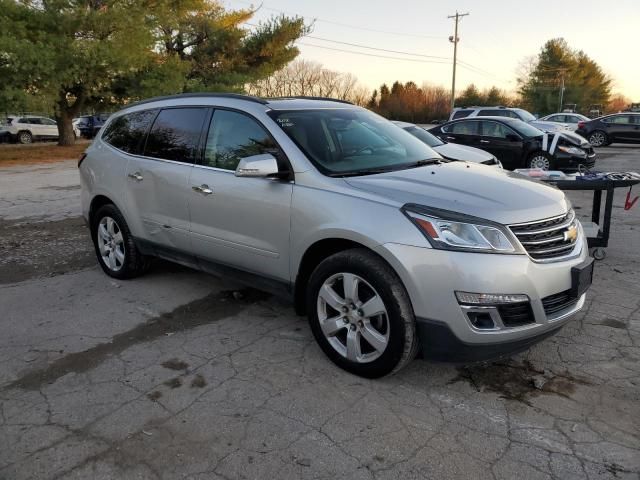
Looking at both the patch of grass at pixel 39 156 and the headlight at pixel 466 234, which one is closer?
the headlight at pixel 466 234

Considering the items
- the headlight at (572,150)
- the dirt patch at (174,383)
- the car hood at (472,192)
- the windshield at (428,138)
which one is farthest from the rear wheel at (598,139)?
the dirt patch at (174,383)

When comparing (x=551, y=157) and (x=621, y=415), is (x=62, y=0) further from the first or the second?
(x=621, y=415)

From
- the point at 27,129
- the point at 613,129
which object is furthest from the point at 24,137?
the point at 613,129

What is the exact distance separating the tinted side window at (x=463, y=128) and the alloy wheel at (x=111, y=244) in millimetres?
10991

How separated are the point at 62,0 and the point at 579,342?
69.8ft

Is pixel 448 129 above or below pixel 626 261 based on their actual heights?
above

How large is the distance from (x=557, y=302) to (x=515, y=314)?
362mm

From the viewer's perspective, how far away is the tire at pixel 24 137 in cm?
3158

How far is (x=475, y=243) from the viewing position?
2.91 m

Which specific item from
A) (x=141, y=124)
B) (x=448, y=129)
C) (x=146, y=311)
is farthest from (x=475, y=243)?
(x=448, y=129)

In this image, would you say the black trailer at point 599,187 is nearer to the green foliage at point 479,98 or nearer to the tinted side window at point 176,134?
the tinted side window at point 176,134

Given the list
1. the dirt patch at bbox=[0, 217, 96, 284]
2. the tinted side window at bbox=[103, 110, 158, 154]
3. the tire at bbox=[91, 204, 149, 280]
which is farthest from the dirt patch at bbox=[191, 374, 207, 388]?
the dirt patch at bbox=[0, 217, 96, 284]

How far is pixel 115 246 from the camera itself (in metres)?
5.35

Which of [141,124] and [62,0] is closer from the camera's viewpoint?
[141,124]
